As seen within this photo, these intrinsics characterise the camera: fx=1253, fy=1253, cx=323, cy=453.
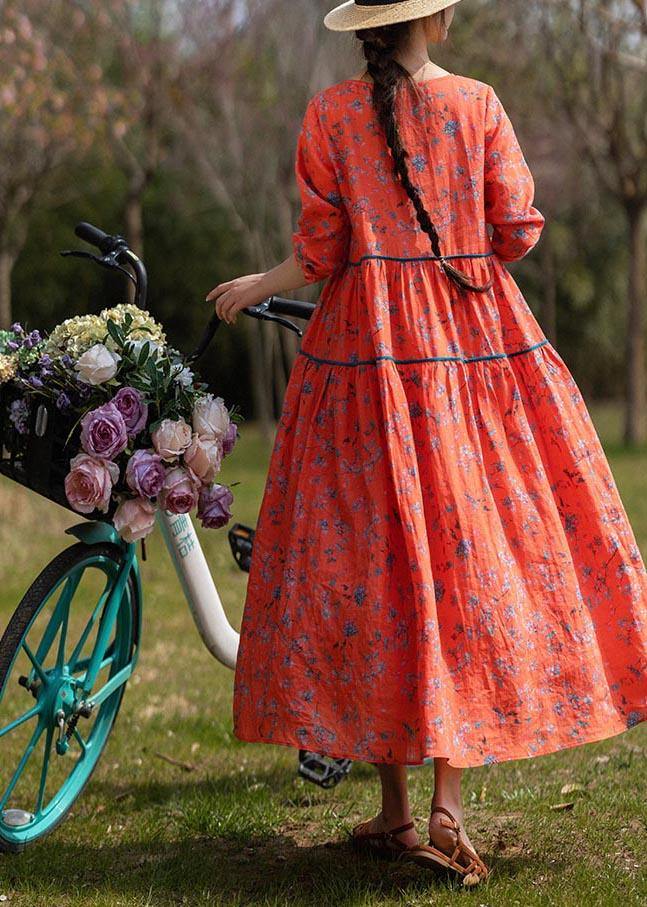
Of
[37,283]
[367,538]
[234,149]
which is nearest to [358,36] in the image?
[367,538]

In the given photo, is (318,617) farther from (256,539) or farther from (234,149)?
(234,149)

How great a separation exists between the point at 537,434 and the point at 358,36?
3.25ft

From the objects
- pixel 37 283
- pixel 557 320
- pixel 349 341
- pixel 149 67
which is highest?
pixel 349 341

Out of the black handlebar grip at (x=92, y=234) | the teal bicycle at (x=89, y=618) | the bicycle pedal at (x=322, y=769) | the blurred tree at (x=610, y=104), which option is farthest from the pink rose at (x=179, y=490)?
the blurred tree at (x=610, y=104)

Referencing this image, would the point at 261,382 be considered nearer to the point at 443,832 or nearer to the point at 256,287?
the point at 256,287

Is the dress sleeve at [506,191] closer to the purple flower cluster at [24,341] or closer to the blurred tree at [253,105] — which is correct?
the purple flower cluster at [24,341]

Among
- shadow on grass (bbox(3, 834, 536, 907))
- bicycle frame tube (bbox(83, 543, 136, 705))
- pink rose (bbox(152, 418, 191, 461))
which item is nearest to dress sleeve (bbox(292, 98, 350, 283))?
pink rose (bbox(152, 418, 191, 461))

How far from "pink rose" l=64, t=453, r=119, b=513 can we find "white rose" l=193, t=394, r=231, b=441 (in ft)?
0.75

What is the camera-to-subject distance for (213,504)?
2914 mm

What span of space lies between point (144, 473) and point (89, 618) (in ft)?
1.98

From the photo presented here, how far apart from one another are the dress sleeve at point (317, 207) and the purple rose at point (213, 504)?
55 cm

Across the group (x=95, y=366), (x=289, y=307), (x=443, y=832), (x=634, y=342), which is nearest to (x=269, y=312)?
(x=289, y=307)

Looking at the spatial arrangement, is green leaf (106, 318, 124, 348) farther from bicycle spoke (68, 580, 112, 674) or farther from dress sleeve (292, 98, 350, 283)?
bicycle spoke (68, 580, 112, 674)

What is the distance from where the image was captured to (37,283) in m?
20.3
